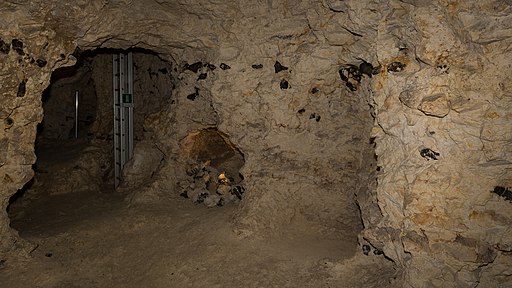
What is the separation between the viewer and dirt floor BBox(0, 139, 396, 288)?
4.18 m

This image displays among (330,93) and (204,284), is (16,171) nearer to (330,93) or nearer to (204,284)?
(204,284)

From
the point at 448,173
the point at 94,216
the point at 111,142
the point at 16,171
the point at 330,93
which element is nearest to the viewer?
the point at 448,173

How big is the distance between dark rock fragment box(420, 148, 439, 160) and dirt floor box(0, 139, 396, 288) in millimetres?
1175

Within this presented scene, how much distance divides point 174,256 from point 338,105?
8.40ft

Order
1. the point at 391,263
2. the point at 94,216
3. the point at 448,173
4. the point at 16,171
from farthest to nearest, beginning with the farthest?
the point at 94,216
the point at 16,171
the point at 391,263
the point at 448,173

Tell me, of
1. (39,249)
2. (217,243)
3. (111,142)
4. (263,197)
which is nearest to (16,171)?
(39,249)

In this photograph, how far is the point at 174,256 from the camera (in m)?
4.68

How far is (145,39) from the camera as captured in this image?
5906 mm

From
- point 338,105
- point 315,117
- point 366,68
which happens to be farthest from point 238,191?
point 366,68

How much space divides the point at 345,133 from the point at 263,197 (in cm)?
125

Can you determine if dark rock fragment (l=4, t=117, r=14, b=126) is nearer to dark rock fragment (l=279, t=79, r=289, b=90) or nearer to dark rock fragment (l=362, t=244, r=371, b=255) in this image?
dark rock fragment (l=279, t=79, r=289, b=90)

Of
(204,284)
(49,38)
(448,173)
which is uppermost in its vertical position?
(49,38)

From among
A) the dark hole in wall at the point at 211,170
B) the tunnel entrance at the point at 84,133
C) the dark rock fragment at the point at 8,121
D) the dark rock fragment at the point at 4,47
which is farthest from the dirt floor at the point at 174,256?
the dark rock fragment at the point at 4,47

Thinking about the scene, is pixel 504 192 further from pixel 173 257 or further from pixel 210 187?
pixel 210 187
